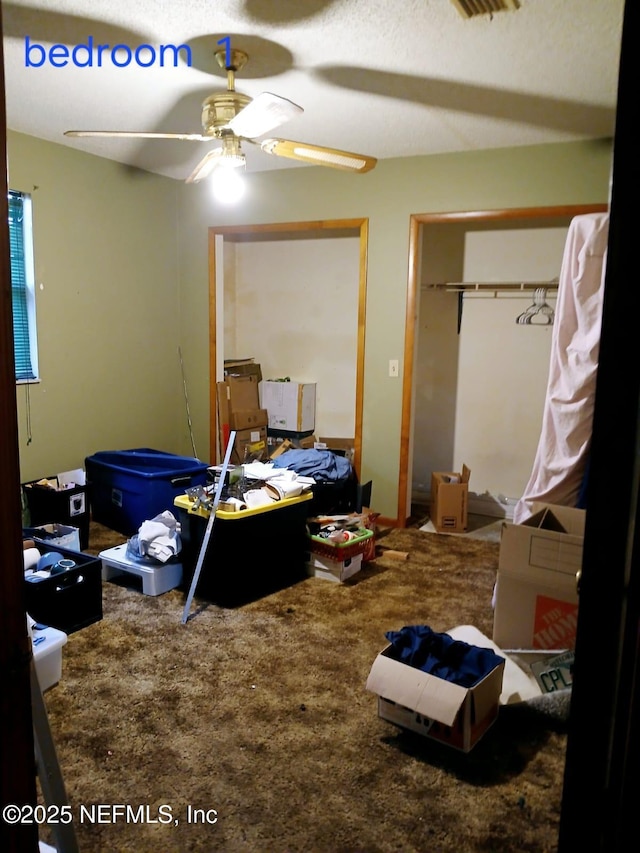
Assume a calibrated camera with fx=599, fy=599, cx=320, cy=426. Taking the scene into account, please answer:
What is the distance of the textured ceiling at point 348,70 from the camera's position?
2.22 meters

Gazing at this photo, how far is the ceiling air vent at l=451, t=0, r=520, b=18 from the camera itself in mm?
2084

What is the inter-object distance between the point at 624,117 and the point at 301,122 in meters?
3.03

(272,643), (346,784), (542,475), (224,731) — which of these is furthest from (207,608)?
(542,475)

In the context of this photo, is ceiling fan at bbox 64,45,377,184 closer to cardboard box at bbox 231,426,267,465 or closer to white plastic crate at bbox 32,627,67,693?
white plastic crate at bbox 32,627,67,693

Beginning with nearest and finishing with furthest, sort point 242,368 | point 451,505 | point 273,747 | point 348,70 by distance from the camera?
1. point 273,747
2. point 348,70
3. point 451,505
4. point 242,368

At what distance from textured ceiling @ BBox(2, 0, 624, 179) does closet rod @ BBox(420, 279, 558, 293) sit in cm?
106

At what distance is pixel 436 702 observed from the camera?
188 centimetres

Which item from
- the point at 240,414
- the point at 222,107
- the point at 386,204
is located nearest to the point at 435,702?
the point at 222,107

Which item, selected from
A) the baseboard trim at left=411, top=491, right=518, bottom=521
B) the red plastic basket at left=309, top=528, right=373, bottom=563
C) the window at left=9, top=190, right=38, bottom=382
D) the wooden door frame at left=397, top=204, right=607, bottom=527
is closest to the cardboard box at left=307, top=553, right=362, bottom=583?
the red plastic basket at left=309, top=528, right=373, bottom=563

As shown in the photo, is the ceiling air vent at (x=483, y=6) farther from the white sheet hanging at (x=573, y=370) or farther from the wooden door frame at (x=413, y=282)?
the wooden door frame at (x=413, y=282)

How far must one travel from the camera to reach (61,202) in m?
3.94

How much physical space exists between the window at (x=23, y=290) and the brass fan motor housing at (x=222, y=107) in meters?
1.81

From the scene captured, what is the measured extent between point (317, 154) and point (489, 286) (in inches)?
93.8

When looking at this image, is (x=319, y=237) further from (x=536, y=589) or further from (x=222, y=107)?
(x=536, y=589)
